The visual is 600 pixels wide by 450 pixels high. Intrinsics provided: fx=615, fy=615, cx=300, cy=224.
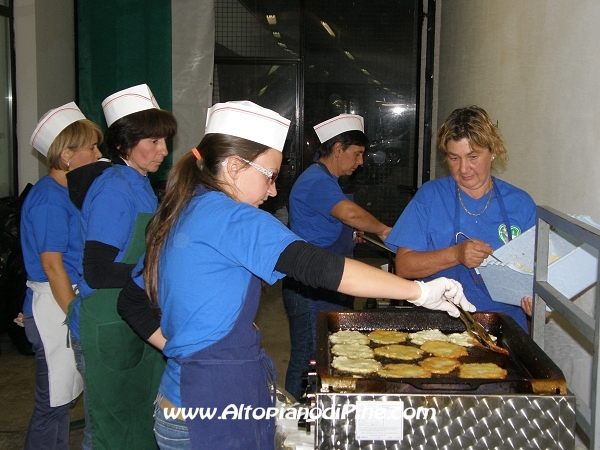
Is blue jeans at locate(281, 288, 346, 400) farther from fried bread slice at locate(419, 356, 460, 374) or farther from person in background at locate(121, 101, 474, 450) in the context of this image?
person in background at locate(121, 101, 474, 450)

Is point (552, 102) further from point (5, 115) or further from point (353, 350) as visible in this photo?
point (5, 115)

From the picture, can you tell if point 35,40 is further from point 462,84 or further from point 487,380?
point 487,380

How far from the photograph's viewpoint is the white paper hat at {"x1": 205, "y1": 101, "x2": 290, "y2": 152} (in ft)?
5.45

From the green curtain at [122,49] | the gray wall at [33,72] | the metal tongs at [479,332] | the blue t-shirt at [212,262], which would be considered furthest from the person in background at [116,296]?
the green curtain at [122,49]

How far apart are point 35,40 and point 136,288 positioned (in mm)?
4392

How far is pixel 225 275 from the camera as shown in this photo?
4.88 feet

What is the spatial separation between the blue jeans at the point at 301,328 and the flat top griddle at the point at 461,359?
3.31ft

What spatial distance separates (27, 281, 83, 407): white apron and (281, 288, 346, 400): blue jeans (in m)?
1.09

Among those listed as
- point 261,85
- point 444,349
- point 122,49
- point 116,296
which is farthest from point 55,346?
point 261,85

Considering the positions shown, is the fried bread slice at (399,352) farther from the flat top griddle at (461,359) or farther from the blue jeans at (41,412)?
the blue jeans at (41,412)

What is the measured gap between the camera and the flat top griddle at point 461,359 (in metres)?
1.52

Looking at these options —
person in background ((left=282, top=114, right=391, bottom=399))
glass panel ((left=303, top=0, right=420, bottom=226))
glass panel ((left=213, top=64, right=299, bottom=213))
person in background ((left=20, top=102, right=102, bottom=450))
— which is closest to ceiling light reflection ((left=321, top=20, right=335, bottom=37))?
glass panel ((left=303, top=0, right=420, bottom=226))

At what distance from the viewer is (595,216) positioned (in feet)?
6.81

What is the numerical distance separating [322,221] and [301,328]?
1.92 ft
